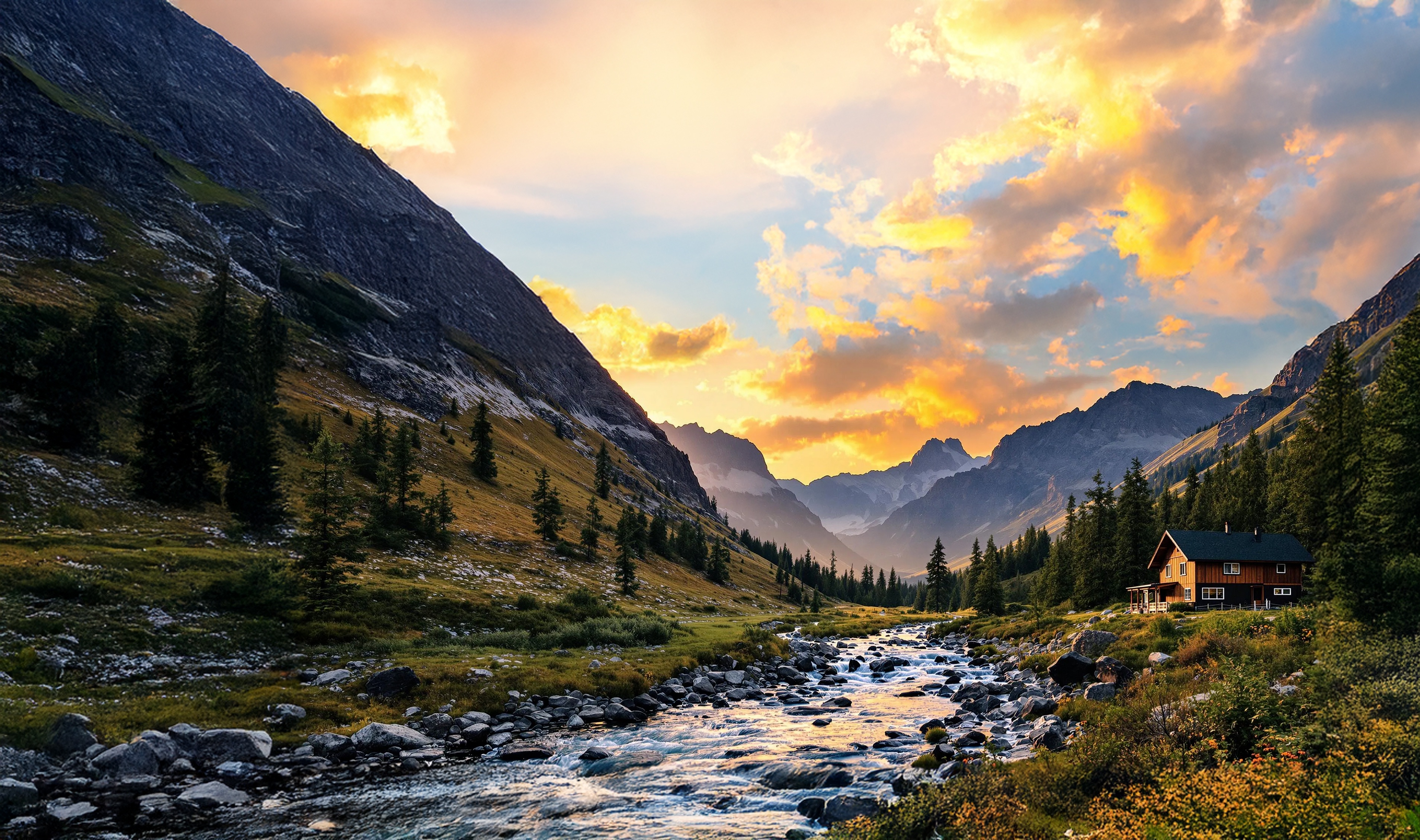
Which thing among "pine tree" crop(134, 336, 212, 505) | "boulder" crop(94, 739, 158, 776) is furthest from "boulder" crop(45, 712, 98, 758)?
"pine tree" crop(134, 336, 212, 505)

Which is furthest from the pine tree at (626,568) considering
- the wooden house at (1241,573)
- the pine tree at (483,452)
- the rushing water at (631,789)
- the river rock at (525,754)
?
the wooden house at (1241,573)

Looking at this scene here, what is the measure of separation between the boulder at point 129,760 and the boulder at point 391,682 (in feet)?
27.4

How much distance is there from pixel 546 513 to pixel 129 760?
67763mm

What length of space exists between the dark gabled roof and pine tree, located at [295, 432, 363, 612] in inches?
3022

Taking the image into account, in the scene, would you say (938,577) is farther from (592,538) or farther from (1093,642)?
(1093,642)

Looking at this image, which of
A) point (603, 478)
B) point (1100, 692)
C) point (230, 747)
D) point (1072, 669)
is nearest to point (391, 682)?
point (230, 747)

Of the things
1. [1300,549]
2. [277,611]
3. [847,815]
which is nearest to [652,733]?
[847,815]

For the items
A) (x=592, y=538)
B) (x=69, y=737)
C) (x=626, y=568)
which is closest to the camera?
(x=69, y=737)

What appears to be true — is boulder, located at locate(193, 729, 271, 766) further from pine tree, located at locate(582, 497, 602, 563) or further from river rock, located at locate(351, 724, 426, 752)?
pine tree, located at locate(582, 497, 602, 563)

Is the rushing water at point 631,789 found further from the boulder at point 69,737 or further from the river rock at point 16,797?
the boulder at point 69,737

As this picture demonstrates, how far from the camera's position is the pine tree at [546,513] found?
85.6 meters

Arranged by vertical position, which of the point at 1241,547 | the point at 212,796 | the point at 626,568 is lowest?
the point at 212,796

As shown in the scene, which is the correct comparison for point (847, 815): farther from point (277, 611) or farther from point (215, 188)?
point (215, 188)

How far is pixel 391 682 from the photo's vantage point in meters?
27.8
